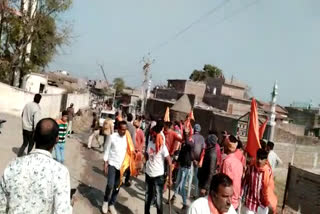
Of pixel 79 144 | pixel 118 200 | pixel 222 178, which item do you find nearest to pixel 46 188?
pixel 222 178

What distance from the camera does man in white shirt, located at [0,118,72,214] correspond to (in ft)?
10.1

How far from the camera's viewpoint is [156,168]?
7.50m

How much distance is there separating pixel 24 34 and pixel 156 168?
2133cm

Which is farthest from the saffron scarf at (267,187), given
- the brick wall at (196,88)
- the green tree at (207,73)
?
the green tree at (207,73)

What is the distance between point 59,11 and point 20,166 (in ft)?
83.0

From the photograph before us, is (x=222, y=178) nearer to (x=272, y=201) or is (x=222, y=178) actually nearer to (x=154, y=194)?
(x=272, y=201)

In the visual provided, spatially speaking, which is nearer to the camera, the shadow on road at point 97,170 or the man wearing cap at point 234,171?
the man wearing cap at point 234,171

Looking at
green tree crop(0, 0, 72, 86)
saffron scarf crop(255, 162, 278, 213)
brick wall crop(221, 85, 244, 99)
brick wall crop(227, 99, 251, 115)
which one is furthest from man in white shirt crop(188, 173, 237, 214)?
brick wall crop(221, 85, 244, 99)

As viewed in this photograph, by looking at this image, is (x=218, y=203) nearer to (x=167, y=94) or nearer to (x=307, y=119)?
(x=167, y=94)

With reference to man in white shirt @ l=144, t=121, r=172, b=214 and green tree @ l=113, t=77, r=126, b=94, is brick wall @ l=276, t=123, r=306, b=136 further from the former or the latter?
green tree @ l=113, t=77, r=126, b=94

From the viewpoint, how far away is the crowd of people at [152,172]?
3.10 meters

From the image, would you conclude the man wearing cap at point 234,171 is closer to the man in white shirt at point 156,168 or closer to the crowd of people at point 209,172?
the crowd of people at point 209,172

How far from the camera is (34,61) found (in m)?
29.3

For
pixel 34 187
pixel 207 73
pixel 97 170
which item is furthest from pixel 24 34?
pixel 207 73
